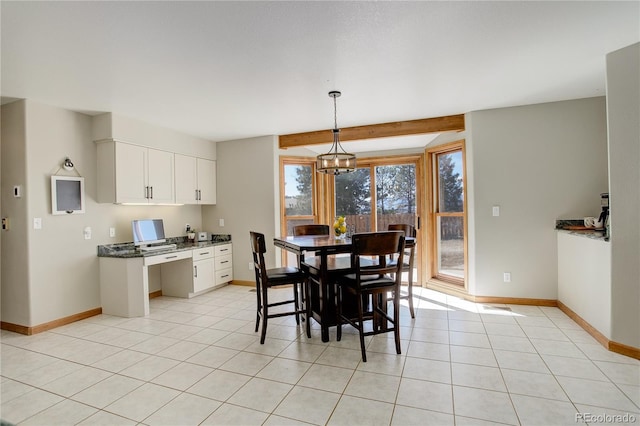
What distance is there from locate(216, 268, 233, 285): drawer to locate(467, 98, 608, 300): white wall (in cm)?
369

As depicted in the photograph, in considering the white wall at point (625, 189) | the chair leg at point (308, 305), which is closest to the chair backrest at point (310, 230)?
the chair leg at point (308, 305)

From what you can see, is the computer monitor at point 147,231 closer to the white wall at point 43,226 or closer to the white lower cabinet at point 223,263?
the white wall at point 43,226

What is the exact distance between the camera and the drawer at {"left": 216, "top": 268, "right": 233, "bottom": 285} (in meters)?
5.16

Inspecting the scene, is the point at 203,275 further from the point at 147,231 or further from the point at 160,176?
the point at 160,176

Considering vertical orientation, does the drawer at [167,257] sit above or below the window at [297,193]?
below

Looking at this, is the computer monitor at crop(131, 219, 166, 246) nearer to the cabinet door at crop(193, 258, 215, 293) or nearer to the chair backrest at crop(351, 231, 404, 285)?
the cabinet door at crop(193, 258, 215, 293)

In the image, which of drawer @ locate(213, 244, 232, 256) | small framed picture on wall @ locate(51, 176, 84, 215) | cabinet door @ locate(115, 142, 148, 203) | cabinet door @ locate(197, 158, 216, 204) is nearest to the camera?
small framed picture on wall @ locate(51, 176, 84, 215)

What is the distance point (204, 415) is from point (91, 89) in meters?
3.14

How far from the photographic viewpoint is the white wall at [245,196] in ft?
17.2

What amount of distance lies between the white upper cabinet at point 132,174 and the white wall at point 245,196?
3.39 ft

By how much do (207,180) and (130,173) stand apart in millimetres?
1402

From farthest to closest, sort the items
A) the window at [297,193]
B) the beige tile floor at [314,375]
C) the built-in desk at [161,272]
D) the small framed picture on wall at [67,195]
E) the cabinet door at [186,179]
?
the window at [297,193] → the cabinet door at [186,179] → the built-in desk at [161,272] → the small framed picture on wall at [67,195] → the beige tile floor at [314,375]

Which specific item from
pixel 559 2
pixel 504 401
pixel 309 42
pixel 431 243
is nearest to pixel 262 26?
pixel 309 42

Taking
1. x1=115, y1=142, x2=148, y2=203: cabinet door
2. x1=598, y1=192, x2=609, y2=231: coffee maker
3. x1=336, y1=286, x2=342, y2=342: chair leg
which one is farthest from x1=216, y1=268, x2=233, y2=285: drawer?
x1=598, y1=192, x2=609, y2=231: coffee maker
